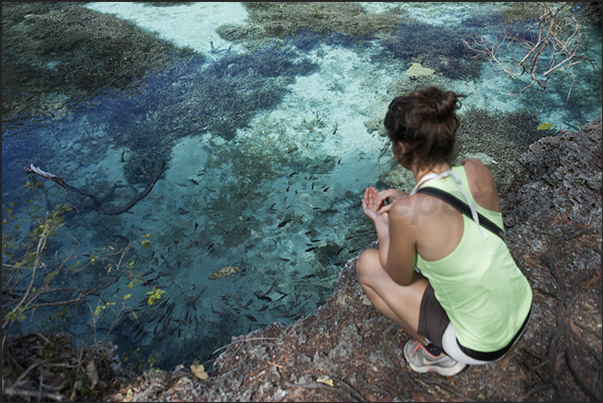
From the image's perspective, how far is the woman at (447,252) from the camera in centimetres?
166

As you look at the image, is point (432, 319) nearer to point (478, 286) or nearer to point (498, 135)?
point (478, 286)

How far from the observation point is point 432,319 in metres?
1.93

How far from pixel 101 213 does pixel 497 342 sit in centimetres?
411

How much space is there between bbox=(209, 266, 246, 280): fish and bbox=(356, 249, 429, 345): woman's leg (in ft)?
5.51

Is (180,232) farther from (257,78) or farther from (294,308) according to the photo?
(257,78)

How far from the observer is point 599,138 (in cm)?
323

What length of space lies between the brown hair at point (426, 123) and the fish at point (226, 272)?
233 cm

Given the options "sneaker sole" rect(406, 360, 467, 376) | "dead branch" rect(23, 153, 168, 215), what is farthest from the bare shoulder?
"dead branch" rect(23, 153, 168, 215)

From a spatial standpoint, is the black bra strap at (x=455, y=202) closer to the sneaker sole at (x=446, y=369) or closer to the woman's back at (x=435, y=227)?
the woman's back at (x=435, y=227)

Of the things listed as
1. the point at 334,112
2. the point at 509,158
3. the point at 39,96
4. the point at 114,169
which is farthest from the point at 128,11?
the point at 509,158

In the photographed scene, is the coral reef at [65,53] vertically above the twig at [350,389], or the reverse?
the coral reef at [65,53]

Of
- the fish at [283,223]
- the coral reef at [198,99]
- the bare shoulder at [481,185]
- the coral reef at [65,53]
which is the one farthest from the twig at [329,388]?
the coral reef at [65,53]

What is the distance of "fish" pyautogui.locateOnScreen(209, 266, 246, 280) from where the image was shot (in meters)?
3.52

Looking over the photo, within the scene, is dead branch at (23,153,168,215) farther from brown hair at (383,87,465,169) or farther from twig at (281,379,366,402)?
brown hair at (383,87,465,169)
